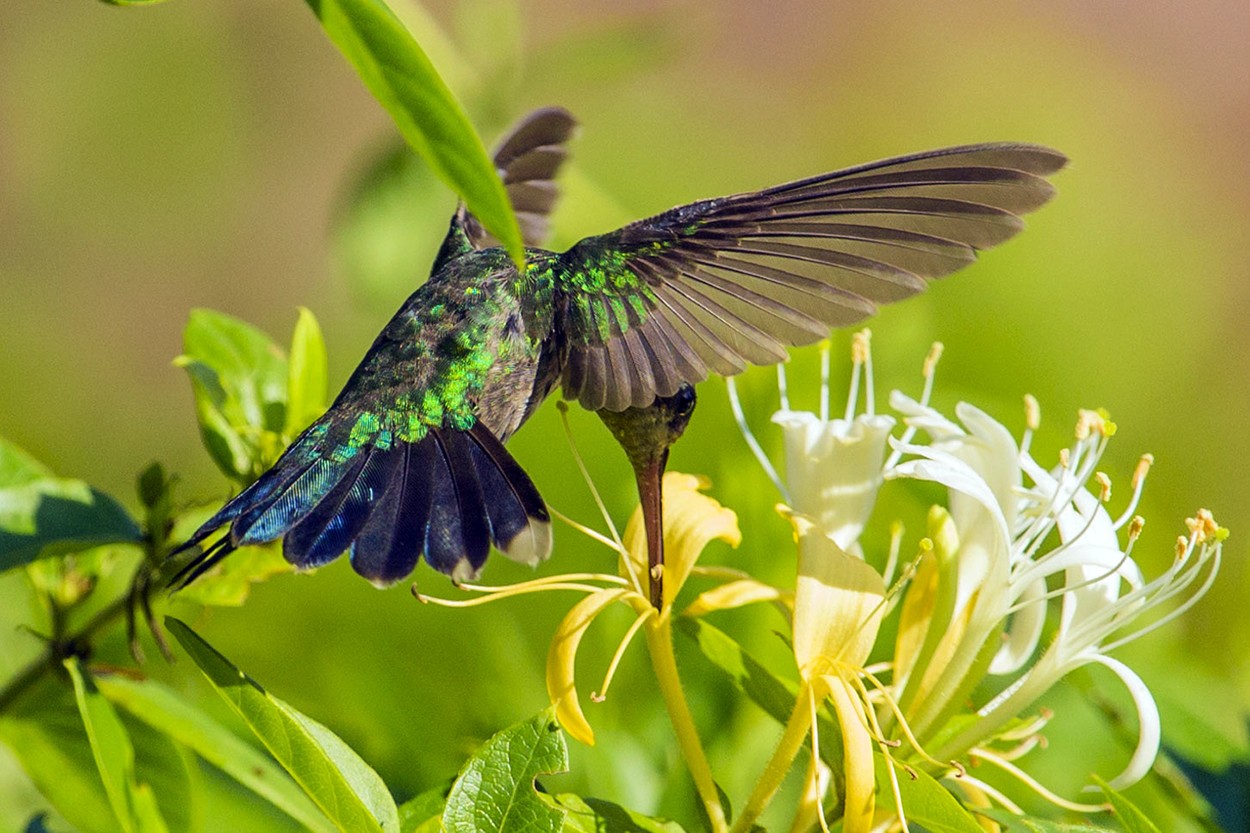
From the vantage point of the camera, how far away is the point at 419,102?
58 cm

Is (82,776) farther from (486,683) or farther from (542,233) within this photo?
(542,233)

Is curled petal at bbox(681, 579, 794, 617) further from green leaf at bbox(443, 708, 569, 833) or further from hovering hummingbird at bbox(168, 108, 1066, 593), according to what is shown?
green leaf at bbox(443, 708, 569, 833)

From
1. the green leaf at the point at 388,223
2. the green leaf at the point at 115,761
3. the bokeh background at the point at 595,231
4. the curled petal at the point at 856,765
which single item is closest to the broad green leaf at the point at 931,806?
the curled petal at the point at 856,765

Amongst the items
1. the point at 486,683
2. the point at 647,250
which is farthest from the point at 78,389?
the point at 647,250

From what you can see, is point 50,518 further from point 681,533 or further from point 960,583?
point 960,583

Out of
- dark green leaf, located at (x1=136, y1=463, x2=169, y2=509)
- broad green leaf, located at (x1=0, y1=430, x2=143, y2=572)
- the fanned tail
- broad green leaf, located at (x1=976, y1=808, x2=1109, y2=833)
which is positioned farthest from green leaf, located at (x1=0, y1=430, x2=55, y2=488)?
broad green leaf, located at (x1=976, y1=808, x2=1109, y2=833)

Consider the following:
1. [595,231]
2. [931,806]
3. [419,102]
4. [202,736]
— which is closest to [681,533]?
[931,806]

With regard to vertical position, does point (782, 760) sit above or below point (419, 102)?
below

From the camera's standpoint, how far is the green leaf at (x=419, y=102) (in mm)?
569

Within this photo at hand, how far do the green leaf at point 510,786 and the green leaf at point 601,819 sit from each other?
3 centimetres

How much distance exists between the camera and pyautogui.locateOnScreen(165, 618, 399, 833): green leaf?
784 millimetres

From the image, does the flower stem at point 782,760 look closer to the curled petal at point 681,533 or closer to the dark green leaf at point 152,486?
the curled petal at point 681,533

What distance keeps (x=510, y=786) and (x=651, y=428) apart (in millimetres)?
332

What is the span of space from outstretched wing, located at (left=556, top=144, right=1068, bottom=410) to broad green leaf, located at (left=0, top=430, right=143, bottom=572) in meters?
0.36
